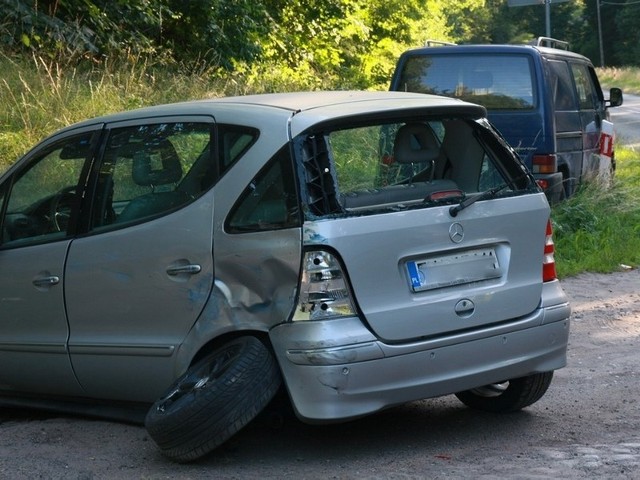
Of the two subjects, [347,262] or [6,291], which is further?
[6,291]

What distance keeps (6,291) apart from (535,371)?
9.04 feet

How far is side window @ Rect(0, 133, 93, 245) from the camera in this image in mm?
6047

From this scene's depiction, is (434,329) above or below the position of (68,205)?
below

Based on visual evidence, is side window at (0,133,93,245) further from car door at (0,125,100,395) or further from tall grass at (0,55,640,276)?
tall grass at (0,55,640,276)

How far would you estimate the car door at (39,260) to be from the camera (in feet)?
19.7

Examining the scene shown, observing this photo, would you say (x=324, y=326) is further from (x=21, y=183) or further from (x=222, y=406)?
(x=21, y=183)

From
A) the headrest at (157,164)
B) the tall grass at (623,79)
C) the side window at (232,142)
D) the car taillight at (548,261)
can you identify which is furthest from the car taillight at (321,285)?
the tall grass at (623,79)

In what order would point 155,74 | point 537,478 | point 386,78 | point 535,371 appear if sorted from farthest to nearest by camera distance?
point 386,78, point 155,74, point 535,371, point 537,478

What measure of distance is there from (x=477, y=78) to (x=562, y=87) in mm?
997

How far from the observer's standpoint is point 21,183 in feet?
20.8

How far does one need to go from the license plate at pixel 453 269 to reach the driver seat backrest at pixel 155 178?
116cm

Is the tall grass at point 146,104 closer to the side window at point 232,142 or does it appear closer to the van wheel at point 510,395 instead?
the van wheel at point 510,395

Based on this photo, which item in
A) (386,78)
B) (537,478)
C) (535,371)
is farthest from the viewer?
(386,78)

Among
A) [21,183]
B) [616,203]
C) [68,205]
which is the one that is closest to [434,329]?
[68,205]
